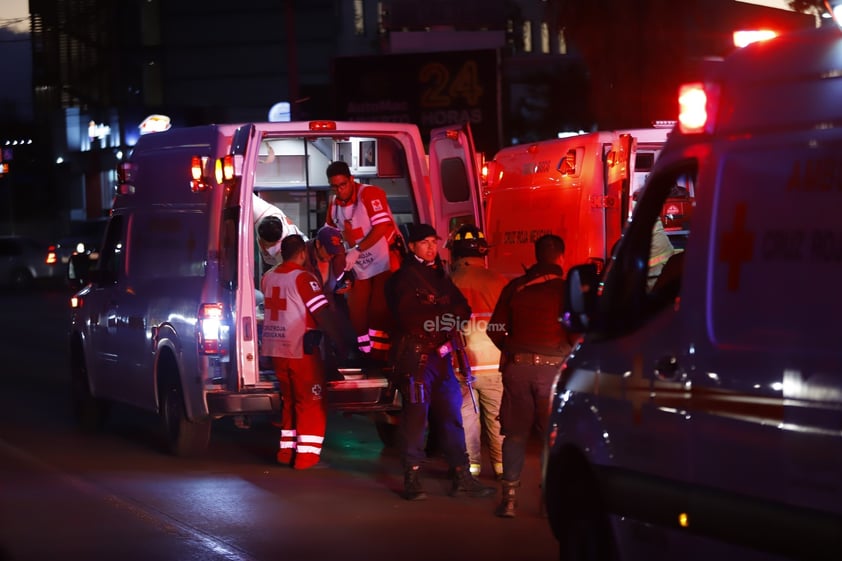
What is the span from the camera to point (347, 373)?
11586 millimetres

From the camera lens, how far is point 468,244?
10.3 meters

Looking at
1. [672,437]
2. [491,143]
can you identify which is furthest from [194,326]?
[491,143]

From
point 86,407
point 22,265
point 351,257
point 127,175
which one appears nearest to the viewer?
point 351,257

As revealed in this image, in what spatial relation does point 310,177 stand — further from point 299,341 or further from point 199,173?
point 299,341

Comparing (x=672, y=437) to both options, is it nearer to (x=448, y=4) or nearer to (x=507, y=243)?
(x=507, y=243)

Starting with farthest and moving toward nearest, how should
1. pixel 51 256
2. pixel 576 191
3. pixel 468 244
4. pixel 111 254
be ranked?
1. pixel 51 256
2. pixel 576 191
3. pixel 111 254
4. pixel 468 244

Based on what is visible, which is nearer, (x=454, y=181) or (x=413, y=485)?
(x=413, y=485)

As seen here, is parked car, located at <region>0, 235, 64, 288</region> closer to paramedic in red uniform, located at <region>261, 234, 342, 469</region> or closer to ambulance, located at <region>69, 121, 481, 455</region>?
ambulance, located at <region>69, 121, 481, 455</region>

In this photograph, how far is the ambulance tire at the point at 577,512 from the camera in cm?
627

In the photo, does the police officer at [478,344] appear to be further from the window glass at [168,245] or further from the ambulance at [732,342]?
the ambulance at [732,342]

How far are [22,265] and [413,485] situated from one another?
32454 mm

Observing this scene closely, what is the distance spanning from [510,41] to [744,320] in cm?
5793

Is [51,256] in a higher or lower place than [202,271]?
lower

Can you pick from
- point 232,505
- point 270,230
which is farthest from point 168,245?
point 232,505
